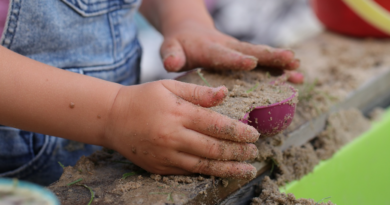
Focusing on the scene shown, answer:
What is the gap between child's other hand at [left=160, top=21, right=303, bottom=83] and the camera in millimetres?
1034

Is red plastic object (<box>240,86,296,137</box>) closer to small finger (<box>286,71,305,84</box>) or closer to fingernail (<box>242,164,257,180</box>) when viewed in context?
fingernail (<box>242,164,257,180</box>)

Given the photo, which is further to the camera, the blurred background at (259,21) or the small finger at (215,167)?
the blurred background at (259,21)

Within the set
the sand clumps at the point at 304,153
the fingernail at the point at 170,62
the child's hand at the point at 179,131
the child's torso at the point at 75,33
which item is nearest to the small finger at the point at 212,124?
the child's hand at the point at 179,131

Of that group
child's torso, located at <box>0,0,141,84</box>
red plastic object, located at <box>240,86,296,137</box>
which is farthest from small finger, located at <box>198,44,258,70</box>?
child's torso, located at <box>0,0,141,84</box>

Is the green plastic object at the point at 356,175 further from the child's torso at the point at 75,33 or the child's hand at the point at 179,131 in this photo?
the child's torso at the point at 75,33

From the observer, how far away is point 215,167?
0.80m

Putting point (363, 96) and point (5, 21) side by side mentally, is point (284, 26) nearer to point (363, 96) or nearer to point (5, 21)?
point (363, 96)

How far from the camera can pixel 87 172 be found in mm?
887

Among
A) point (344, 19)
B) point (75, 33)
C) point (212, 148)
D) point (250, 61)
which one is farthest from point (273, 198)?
point (344, 19)

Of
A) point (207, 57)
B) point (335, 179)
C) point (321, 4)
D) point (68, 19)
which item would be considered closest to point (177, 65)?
point (207, 57)

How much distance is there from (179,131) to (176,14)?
667mm

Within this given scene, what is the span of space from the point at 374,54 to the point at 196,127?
1.21 m

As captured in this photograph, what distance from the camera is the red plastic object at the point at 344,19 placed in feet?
5.74

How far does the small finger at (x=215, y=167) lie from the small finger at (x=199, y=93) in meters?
0.12
